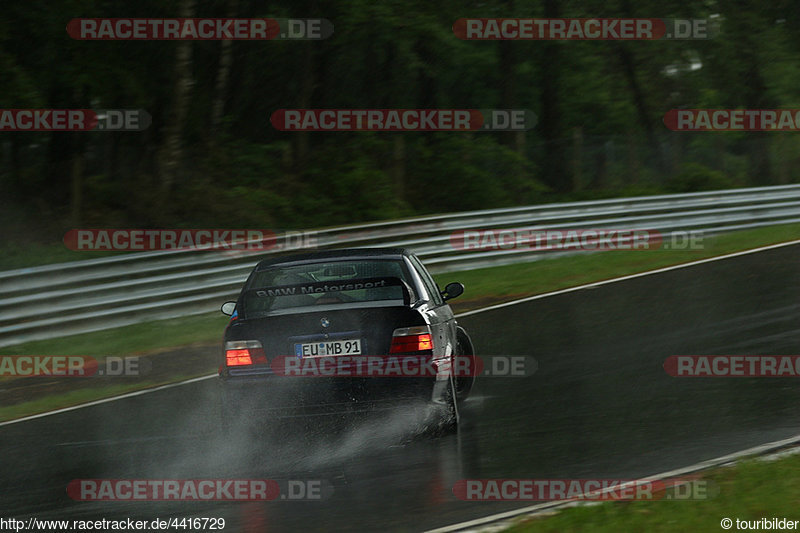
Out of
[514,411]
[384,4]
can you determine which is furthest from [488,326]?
[384,4]

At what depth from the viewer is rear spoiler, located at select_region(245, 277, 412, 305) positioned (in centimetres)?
739

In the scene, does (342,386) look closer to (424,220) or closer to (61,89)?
(424,220)

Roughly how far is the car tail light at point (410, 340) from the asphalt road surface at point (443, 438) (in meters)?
0.44

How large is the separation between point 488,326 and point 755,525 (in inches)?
308

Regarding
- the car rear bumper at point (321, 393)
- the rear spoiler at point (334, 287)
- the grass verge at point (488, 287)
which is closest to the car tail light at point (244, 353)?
the car rear bumper at point (321, 393)

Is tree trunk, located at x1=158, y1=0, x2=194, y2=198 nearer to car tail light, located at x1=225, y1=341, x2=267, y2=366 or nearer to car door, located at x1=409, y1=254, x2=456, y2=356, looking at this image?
car door, located at x1=409, y1=254, x2=456, y2=356

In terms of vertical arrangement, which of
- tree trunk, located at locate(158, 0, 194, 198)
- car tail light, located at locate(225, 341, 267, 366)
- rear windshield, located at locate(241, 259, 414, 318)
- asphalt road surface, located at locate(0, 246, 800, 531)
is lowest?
asphalt road surface, located at locate(0, 246, 800, 531)

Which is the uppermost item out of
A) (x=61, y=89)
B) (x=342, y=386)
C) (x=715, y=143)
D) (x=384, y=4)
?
(x=384, y=4)

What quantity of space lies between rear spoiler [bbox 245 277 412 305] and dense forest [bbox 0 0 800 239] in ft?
45.8

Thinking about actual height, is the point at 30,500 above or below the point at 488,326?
below

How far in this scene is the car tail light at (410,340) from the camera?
7066 millimetres

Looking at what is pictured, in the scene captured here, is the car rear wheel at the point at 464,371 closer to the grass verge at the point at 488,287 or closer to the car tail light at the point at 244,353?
the car tail light at the point at 244,353

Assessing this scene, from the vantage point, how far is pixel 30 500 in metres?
6.83

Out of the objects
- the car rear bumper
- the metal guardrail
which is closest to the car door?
the car rear bumper
